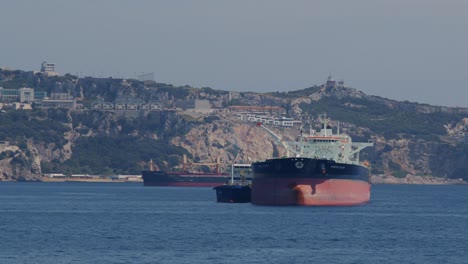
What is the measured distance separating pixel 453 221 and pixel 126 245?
143ft

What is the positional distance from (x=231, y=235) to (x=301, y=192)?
3479 centimetres

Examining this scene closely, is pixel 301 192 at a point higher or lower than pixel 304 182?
lower

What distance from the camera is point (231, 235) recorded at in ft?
316

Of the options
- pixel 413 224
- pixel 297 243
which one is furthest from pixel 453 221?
pixel 297 243

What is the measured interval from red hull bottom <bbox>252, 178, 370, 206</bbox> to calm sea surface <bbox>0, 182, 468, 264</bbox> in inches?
82.3

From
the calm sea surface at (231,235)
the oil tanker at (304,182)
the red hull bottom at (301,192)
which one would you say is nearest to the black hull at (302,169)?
the oil tanker at (304,182)

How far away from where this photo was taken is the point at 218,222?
11088 cm

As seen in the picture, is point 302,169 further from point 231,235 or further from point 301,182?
point 231,235

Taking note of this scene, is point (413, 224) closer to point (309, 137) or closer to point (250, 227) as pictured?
point (250, 227)

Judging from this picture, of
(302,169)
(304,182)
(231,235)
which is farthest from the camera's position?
(304,182)

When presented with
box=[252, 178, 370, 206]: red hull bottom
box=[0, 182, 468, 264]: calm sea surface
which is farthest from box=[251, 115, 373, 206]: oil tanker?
box=[0, 182, 468, 264]: calm sea surface

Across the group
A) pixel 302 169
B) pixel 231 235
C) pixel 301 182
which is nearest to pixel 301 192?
pixel 301 182

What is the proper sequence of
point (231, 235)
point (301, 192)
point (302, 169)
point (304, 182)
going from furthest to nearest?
1. point (301, 192)
2. point (304, 182)
3. point (302, 169)
4. point (231, 235)

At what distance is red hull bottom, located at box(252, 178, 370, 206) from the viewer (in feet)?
428
